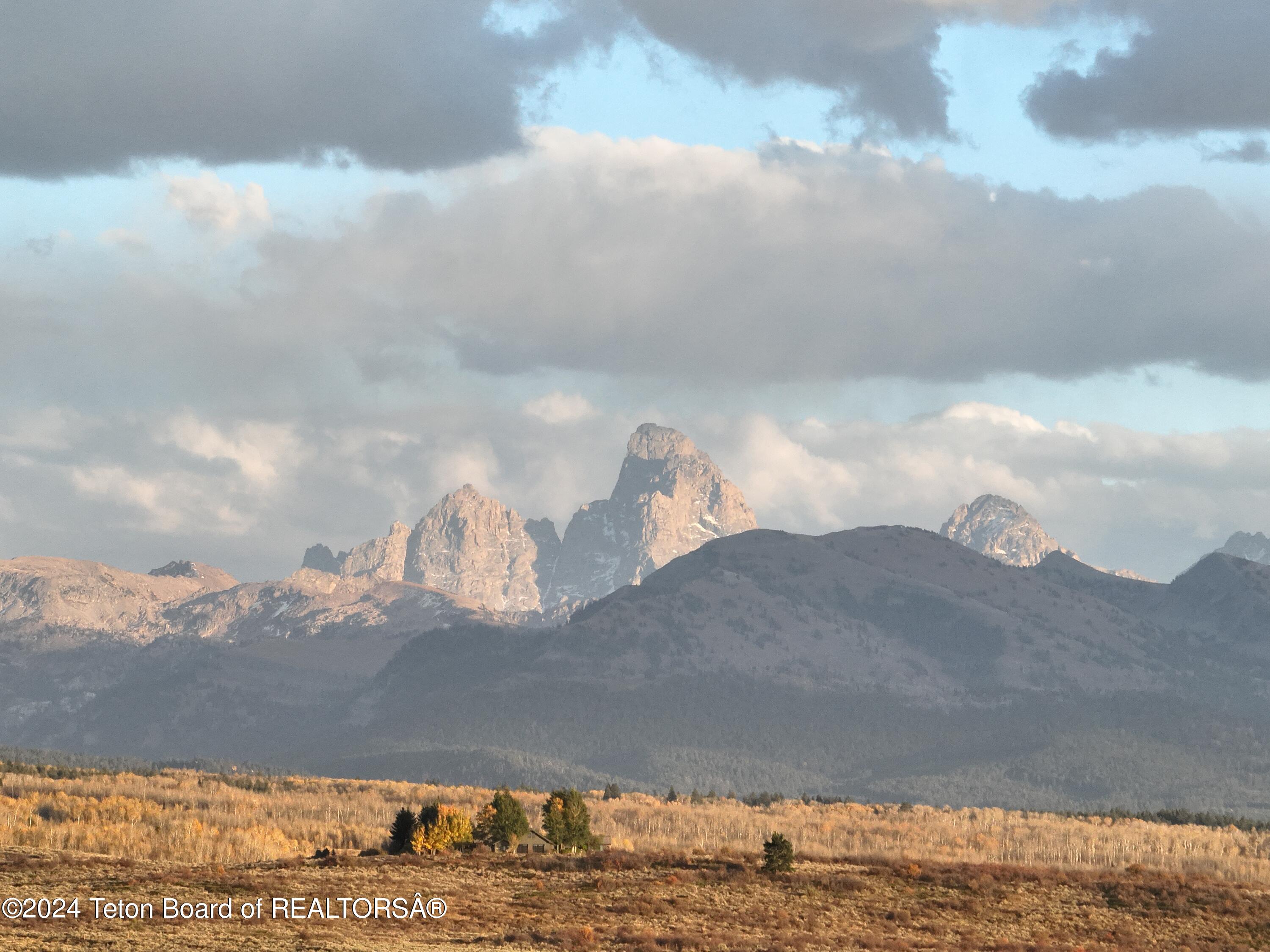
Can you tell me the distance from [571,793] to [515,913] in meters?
55.9

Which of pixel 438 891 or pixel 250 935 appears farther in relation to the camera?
pixel 438 891

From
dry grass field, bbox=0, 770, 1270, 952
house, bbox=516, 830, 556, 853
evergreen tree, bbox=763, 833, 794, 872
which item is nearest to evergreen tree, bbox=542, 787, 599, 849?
house, bbox=516, 830, 556, 853

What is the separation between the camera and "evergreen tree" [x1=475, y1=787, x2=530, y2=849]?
458 feet

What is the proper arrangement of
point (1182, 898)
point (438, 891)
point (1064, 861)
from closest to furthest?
point (438, 891) < point (1182, 898) < point (1064, 861)

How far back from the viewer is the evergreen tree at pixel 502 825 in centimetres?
13962

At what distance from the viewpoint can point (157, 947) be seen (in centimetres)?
7312

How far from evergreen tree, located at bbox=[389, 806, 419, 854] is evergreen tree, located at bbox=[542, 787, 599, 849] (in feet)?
46.6

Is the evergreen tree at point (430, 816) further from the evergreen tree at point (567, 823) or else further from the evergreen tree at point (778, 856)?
the evergreen tree at point (778, 856)

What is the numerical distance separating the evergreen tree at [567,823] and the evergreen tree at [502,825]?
8.21 ft

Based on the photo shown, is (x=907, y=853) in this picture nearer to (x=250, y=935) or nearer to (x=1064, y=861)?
(x=1064, y=861)

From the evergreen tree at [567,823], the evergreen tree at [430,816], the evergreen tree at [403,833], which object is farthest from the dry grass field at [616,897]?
the evergreen tree at [567,823]

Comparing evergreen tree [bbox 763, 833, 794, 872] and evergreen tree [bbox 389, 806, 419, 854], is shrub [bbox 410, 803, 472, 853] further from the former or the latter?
evergreen tree [bbox 763, 833, 794, 872]

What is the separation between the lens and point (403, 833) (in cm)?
13188

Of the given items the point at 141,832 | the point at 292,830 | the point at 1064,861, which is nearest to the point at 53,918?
the point at 141,832
